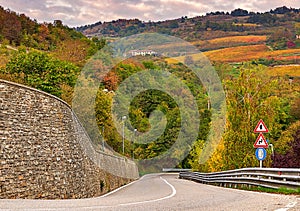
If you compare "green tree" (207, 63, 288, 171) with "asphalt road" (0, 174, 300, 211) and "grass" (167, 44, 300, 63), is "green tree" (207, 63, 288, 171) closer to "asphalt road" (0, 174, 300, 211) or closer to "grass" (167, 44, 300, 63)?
"asphalt road" (0, 174, 300, 211)

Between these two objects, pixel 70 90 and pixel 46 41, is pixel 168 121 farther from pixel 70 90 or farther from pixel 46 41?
pixel 70 90

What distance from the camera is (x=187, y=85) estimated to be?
Result: 5005 inches

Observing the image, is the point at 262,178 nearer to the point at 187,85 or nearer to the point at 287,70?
the point at 187,85

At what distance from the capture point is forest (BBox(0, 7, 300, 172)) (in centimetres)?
3497

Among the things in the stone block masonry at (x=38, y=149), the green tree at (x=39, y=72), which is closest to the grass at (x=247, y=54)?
the green tree at (x=39, y=72)

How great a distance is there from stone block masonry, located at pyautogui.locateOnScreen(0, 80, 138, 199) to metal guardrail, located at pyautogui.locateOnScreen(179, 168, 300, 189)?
24.0 feet

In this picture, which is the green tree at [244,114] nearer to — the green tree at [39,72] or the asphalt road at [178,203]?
the green tree at [39,72]

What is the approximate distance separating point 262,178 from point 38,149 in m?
8.88

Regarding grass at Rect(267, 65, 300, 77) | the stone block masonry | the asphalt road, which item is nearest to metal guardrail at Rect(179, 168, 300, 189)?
the asphalt road

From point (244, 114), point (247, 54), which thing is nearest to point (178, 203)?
point (244, 114)

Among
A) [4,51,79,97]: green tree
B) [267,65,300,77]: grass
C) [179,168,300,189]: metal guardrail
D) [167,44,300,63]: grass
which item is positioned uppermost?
→ [167,44,300,63]: grass

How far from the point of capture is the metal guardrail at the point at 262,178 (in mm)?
15895

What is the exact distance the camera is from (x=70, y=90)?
165 ft

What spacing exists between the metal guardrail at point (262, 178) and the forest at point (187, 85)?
4584 millimetres
